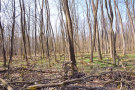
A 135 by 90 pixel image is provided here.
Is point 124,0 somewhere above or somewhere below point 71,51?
above

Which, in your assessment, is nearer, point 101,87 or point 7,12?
point 101,87

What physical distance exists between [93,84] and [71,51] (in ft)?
6.22

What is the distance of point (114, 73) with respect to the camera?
3449 millimetres

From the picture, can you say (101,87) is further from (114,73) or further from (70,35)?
(70,35)

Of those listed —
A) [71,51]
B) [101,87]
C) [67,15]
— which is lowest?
[101,87]

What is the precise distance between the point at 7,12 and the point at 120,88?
840 centimetres

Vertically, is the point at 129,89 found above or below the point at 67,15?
below

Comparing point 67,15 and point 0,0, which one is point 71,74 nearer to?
point 67,15

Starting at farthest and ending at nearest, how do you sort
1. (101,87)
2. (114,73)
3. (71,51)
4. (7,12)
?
(7,12) → (71,51) → (114,73) → (101,87)

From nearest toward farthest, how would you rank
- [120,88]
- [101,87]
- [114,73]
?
[120,88] → [101,87] → [114,73]

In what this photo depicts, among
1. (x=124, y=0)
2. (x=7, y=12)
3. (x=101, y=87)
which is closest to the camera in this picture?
(x=101, y=87)

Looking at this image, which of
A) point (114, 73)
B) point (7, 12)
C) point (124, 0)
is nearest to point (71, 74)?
point (114, 73)

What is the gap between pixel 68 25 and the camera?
5.18 meters

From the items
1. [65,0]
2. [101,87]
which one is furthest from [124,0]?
[101,87]
